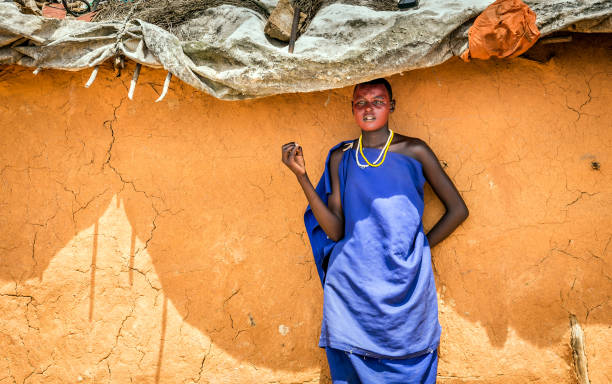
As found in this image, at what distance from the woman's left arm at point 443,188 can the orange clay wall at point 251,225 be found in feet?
0.43

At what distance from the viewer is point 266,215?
259 cm

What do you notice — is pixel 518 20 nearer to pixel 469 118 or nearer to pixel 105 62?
pixel 469 118

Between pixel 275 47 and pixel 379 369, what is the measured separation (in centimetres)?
168

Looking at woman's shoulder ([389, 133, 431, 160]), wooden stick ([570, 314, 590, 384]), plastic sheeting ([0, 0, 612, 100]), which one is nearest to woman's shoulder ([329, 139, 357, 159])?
woman's shoulder ([389, 133, 431, 160])

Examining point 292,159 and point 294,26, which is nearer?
point 292,159

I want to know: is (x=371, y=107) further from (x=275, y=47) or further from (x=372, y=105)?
(x=275, y=47)

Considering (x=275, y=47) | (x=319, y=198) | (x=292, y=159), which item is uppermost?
(x=275, y=47)

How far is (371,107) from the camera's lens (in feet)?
7.76

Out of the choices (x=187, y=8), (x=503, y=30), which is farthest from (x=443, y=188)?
(x=187, y=8)

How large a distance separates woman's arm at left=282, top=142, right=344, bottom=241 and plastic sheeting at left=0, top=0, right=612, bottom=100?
1.17ft

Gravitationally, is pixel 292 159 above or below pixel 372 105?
below

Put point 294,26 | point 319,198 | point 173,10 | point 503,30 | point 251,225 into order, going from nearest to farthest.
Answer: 1. point 503,30
2. point 319,198
3. point 294,26
4. point 251,225
5. point 173,10

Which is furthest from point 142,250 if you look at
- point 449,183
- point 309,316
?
point 449,183

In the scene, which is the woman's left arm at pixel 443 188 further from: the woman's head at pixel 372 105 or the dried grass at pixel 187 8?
the dried grass at pixel 187 8
